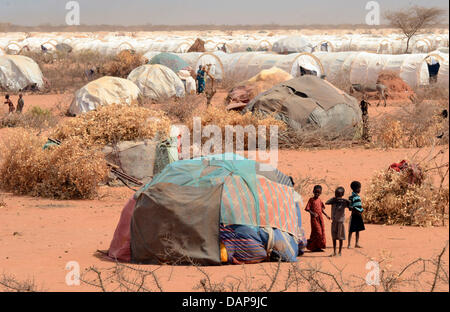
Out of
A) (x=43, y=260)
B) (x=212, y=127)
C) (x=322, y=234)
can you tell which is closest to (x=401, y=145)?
(x=212, y=127)

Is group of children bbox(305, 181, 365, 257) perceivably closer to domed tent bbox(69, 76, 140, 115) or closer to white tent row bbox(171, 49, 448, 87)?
domed tent bbox(69, 76, 140, 115)

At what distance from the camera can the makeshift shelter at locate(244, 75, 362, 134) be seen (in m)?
15.0

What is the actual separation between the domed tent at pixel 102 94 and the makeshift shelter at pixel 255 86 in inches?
113

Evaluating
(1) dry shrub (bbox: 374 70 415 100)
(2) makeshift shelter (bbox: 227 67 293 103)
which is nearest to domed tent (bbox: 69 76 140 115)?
(2) makeshift shelter (bbox: 227 67 293 103)

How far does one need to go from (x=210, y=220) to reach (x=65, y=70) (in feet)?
91.5

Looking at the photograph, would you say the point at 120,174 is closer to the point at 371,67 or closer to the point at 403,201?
the point at 403,201

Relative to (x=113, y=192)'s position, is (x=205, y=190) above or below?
above

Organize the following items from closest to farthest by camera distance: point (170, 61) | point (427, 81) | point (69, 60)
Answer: point (427, 81)
point (170, 61)
point (69, 60)

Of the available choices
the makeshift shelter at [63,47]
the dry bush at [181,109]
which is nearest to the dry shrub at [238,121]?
the dry bush at [181,109]

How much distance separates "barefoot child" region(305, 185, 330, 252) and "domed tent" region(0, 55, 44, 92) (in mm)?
21548

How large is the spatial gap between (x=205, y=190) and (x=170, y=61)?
70.2 feet

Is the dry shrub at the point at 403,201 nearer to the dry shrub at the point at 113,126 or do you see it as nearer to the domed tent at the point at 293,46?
the dry shrub at the point at 113,126
